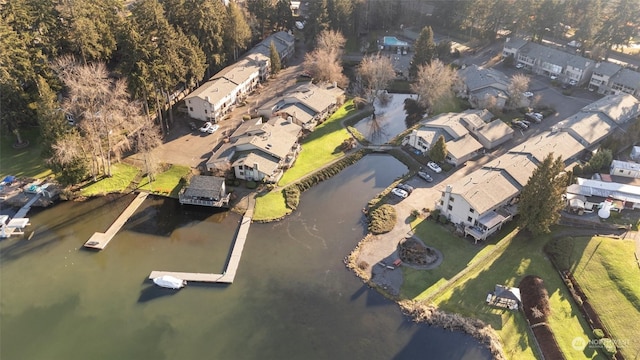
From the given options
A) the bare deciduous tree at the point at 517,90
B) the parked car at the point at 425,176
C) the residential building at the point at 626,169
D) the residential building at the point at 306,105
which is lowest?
the parked car at the point at 425,176

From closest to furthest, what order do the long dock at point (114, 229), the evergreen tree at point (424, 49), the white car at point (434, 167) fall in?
the long dock at point (114, 229)
the white car at point (434, 167)
the evergreen tree at point (424, 49)

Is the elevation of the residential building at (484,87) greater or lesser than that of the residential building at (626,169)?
greater

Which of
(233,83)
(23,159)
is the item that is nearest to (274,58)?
(233,83)

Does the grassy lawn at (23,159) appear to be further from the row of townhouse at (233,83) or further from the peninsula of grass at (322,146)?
the peninsula of grass at (322,146)

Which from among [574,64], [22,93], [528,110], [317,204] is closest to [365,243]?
[317,204]

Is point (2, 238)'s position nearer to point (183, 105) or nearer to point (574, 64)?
point (183, 105)

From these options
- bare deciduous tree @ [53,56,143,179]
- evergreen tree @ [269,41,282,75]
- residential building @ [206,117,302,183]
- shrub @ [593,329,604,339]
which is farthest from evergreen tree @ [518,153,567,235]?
evergreen tree @ [269,41,282,75]

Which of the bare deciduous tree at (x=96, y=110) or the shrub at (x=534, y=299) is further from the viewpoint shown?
the bare deciduous tree at (x=96, y=110)

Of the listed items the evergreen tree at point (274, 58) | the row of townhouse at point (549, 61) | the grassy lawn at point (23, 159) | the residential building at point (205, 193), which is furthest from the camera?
the evergreen tree at point (274, 58)

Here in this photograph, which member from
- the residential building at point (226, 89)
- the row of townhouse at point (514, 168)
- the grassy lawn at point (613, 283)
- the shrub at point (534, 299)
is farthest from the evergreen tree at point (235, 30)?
the grassy lawn at point (613, 283)
